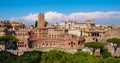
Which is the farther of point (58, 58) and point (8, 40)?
point (8, 40)

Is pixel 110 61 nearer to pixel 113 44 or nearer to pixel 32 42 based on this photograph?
pixel 113 44

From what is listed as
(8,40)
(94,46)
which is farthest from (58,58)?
(8,40)

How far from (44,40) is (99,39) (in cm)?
1335

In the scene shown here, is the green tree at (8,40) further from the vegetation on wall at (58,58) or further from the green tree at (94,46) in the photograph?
the green tree at (94,46)

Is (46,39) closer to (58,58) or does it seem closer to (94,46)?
(94,46)

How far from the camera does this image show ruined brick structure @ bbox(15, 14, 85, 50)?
244 ft

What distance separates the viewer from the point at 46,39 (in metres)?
78.9

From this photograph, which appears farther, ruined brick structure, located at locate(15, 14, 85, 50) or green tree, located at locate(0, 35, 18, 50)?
ruined brick structure, located at locate(15, 14, 85, 50)

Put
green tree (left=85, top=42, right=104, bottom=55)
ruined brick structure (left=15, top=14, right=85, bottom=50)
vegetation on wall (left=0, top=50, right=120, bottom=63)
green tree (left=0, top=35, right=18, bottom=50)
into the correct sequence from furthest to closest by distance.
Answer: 1. ruined brick structure (left=15, top=14, right=85, bottom=50)
2. green tree (left=0, top=35, right=18, bottom=50)
3. green tree (left=85, top=42, right=104, bottom=55)
4. vegetation on wall (left=0, top=50, right=120, bottom=63)

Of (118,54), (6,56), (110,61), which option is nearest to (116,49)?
(118,54)

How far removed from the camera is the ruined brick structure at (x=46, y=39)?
74375 mm

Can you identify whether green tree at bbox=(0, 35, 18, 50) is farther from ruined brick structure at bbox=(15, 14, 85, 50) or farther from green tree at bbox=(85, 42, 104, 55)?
green tree at bbox=(85, 42, 104, 55)

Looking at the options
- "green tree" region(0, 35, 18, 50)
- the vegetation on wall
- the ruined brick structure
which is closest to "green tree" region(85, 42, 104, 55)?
the vegetation on wall

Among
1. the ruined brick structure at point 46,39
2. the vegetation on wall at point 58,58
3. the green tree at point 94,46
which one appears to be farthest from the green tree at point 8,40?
the green tree at point 94,46
